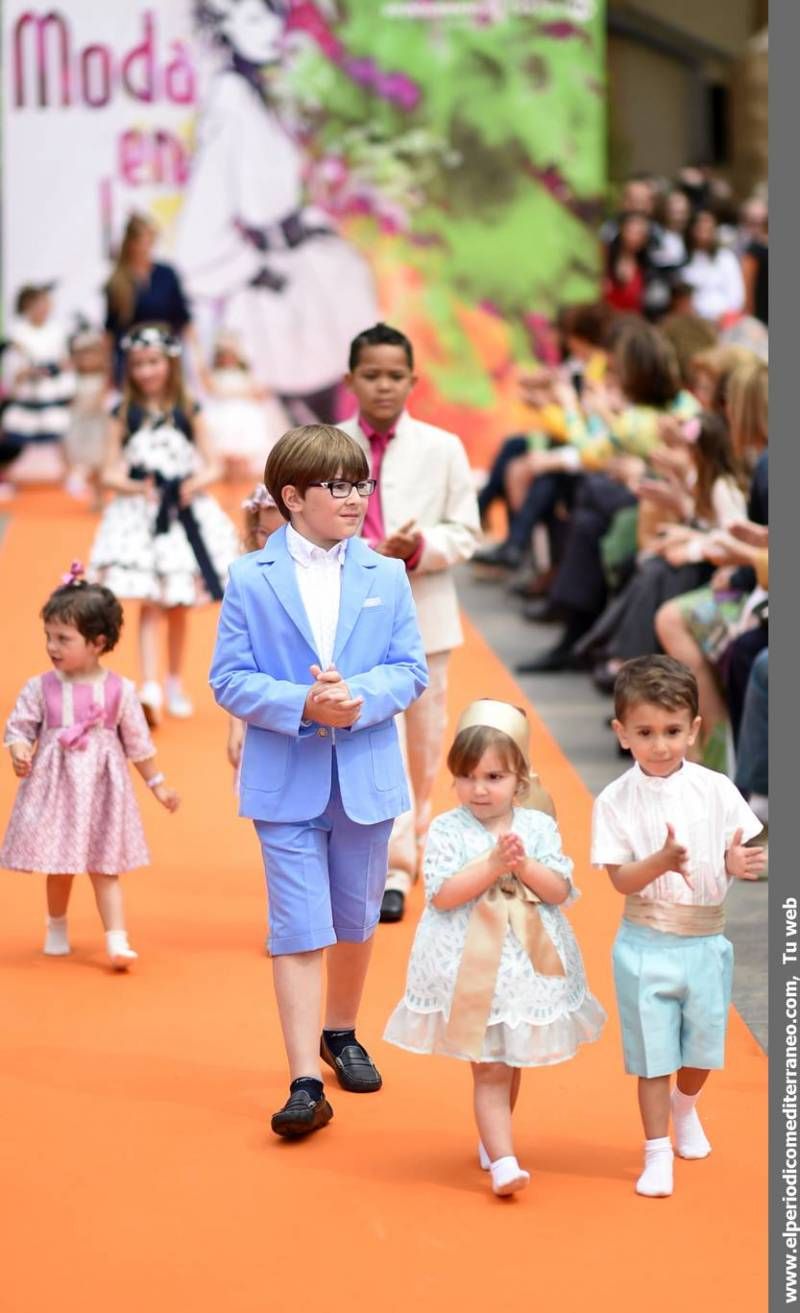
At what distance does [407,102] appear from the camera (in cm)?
1686

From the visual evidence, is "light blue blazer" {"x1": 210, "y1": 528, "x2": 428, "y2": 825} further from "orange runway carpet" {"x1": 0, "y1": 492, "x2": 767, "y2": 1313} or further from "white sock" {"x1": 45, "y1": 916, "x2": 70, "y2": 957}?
"white sock" {"x1": 45, "y1": 916, "x2": 70, "y2": 957}

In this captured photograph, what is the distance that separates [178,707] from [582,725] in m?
1.79

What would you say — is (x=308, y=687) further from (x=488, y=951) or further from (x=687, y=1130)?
(x=687, y=1130)

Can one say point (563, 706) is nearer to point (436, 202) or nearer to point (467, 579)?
point (467, 579)

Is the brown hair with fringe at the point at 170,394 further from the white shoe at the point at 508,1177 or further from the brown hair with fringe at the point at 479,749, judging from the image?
the white shoe at the point at 508,1177

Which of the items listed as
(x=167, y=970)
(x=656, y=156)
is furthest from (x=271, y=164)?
(x=167, y=970)

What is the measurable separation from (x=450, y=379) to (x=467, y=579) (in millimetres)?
3955

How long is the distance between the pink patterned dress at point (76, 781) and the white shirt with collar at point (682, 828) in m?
1.89

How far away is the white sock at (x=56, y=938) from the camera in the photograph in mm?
6109

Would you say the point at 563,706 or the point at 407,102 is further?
the point at 407,102

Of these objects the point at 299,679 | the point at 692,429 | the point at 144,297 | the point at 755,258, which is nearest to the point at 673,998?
the point at 299,679

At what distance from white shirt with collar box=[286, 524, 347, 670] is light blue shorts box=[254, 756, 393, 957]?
314 mm

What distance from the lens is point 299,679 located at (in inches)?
186

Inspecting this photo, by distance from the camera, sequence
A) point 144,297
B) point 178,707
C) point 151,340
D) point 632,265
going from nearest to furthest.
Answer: point 151,340, point 178,707, point 144,297, point 632,265
